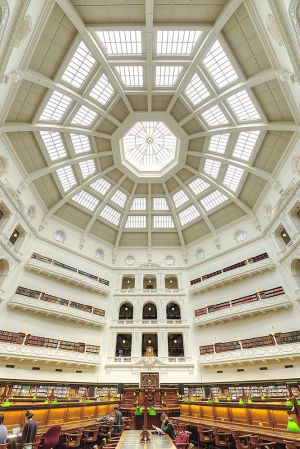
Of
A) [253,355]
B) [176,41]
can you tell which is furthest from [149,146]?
[253,355]

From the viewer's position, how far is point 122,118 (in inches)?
902

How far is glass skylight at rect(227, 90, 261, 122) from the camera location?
19.1 m

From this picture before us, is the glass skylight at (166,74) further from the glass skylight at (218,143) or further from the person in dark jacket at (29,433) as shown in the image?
the person in dark jacket at (29,433)

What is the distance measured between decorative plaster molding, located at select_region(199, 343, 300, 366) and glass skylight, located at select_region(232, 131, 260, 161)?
54.3 feet

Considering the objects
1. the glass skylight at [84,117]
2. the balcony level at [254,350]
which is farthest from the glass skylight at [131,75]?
the balcony level at [254,350]

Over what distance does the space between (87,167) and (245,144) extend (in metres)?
16.1

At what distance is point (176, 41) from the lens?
55.1ft

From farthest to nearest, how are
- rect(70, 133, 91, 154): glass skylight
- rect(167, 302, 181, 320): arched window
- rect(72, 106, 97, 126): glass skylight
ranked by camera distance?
rect(167, 302, 181, 320): arched window
rect(70, 133, 91, 154): glass skylight
rect(72, 106, 97, 126): glass skylight

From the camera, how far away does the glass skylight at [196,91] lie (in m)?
19.4

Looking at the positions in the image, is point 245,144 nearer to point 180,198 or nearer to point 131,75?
point 180,198

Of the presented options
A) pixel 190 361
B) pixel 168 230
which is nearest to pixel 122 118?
pixel 168 230

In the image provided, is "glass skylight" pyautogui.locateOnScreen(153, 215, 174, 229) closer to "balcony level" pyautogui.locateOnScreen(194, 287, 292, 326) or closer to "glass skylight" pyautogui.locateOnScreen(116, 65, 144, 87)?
"balcony level" pyautogui.locateOnScreen(194, 287, 292, 326)

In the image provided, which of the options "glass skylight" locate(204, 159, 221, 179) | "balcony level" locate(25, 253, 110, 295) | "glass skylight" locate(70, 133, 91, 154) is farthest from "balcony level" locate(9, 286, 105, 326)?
"glass skylight" locate(204, 159, 221, 179)

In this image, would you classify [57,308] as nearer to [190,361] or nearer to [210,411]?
[190,361]
